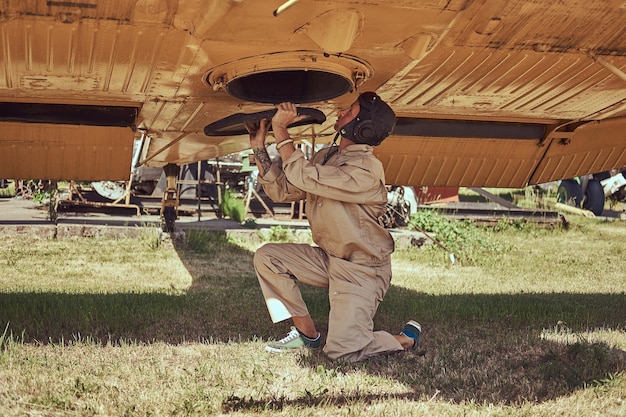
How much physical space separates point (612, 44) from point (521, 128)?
1783mm

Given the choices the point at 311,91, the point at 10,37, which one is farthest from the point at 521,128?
the point at 10,37

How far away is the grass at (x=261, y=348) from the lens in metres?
3.20

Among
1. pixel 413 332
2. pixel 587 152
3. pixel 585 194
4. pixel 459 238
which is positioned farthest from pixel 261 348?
pixel 585 194

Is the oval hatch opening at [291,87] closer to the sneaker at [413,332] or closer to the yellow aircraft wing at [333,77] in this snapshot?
the yellow aircraft wing at [333,77]

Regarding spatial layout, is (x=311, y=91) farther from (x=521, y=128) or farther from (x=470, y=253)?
(x=470, y=253)

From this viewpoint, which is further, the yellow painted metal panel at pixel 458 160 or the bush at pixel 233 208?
the bush at pixel 233 208

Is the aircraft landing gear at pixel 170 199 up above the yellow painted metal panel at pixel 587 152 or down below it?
below

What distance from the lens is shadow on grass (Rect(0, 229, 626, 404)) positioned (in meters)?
3.52

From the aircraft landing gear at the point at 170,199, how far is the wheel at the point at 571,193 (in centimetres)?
1000

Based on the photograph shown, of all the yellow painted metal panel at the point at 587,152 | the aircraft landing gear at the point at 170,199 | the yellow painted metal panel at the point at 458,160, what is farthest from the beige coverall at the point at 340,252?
the aircraft landing gear at the point at 170,199

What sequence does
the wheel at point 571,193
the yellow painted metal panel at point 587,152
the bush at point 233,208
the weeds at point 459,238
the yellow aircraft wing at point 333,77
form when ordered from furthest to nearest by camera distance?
1. the wheel at point 571,193
2. the bush at point 233,208
3. the weeds at point 459,238
4. the yellow painted metal panel at point 587,152
5. the yellow aircraft wing at point 333,77

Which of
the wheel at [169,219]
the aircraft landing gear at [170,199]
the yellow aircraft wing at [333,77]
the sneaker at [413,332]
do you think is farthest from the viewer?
the wheel at [169,219]

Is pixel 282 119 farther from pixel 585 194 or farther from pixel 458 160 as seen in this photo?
pixel 585 194

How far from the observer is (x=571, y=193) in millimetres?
16672
